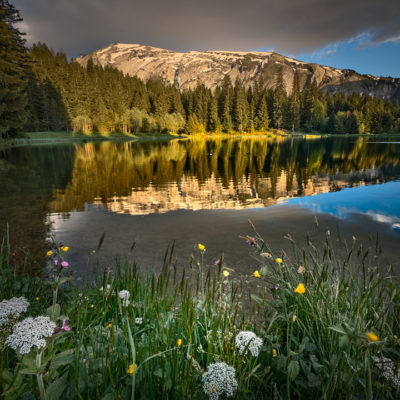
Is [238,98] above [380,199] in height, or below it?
above

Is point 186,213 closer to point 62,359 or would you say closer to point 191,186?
point 191,186

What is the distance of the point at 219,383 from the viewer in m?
1.49

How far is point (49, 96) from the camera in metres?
76.1

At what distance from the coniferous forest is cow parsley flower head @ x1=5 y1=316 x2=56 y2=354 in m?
44.9

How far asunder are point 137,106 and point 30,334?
108630 millimetres

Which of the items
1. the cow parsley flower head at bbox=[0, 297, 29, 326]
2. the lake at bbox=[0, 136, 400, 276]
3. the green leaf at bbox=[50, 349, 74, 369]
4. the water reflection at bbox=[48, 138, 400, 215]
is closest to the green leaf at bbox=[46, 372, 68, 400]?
the green leaf at bbox=[50, 349, 74, 369]

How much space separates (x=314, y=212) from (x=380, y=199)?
17.6 ft

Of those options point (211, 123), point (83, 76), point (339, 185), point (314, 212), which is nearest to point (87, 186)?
point (314, 212)

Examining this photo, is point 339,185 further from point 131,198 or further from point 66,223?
point 66,223

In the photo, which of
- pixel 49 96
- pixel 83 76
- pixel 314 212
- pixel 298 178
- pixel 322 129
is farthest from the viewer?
pixel 322 129

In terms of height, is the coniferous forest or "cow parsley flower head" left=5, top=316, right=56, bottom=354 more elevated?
the coniferous forest

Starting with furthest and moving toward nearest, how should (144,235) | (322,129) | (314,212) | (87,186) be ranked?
(322,129) < (87,186) < (314,212) < (144,235)

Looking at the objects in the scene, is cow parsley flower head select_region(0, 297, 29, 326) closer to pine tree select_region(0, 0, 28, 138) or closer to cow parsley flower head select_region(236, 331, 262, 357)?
cow parsley flower head select_region(236, 331, 262, 357)

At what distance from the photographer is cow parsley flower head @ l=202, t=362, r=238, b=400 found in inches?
58.4
